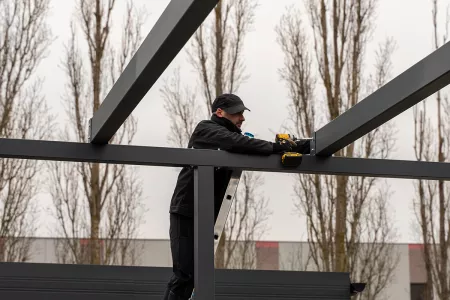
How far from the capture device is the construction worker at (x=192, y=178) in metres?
4.63

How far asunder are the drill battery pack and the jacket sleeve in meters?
0.08

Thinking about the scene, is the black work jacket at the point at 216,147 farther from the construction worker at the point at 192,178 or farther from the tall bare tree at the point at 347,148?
the tall bare tree at the point at 347,148

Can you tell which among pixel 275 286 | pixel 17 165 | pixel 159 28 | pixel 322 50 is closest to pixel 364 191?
pixel 322 50

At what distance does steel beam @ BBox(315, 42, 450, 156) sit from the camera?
A: 3.89 metres

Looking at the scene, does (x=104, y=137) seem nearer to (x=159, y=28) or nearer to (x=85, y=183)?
(x=159, y=28)

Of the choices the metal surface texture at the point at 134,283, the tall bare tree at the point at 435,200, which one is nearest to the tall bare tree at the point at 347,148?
the tall bare tree at the point at 435,200

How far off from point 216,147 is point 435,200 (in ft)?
31.9

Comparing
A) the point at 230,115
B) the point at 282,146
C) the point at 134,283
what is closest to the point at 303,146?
the point at 282,146

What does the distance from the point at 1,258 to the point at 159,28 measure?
940 cm

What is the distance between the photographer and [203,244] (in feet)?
14.5

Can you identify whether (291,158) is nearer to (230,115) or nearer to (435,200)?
(230,115)

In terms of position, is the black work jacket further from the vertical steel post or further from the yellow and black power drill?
the vertical steel post

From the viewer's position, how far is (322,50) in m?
13.4

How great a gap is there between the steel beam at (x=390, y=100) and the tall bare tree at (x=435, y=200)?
30.4 feet
